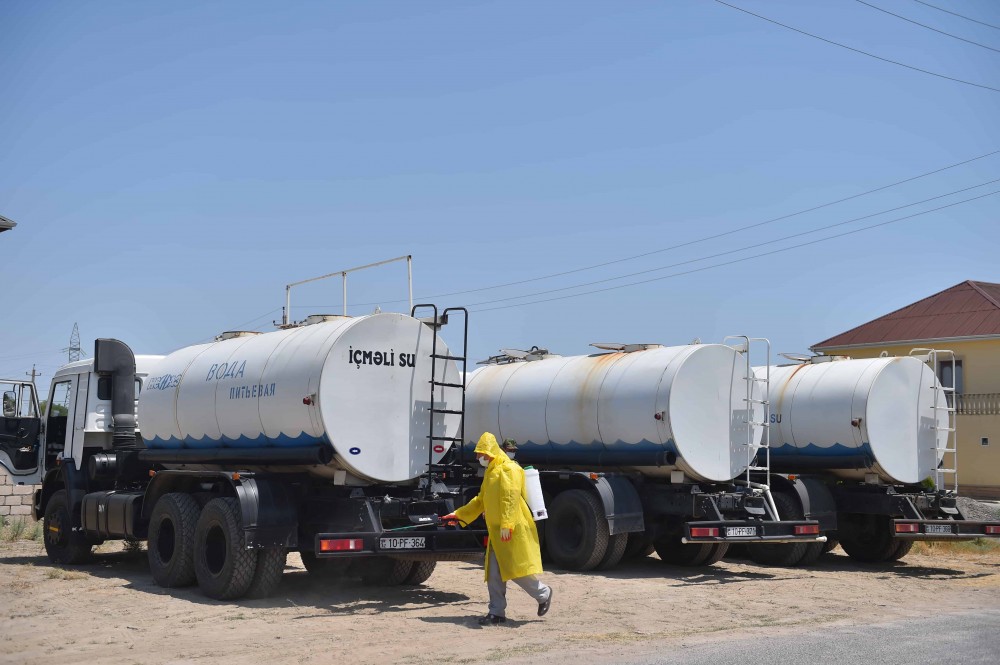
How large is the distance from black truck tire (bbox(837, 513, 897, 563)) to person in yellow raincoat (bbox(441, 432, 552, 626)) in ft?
28.7

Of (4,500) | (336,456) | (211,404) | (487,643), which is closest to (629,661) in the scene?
(487,643)

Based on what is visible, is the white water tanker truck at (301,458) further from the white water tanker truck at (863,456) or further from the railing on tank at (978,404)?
the railing on tank at (978,404)

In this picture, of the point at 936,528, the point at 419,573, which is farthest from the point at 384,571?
the point at 936,528

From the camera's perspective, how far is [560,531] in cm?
1636

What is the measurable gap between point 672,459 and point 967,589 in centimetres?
414

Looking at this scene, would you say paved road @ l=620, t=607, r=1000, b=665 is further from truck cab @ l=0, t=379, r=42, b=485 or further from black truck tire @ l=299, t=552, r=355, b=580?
truck cab @ l=0, t=379, r=42, b=485

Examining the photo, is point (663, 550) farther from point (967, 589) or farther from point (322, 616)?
point (322, 616)

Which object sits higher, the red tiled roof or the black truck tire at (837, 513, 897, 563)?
the red tiled roof

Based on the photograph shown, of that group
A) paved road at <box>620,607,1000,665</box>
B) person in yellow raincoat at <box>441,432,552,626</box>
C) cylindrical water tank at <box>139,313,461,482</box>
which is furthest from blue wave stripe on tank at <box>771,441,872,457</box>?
person in yellow raincoat at <box>441,432,552,626</box>

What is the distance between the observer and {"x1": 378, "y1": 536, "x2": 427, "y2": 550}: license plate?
12.0m

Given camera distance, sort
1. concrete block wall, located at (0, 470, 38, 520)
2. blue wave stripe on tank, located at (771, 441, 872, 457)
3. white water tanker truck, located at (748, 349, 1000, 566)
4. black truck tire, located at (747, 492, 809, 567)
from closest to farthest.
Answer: black truck tire, located at (747, 492, 809, 567) < white water tanker truck, located at (748, 349, 1000, 566) < blue wave stripe on tank, located at (771, 441, 872, 457) < concrete block wall, located at (0, 470, 38, 520)

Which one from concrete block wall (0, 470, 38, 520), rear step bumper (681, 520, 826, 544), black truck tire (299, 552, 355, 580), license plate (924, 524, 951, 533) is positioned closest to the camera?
black truck tire (299, 552, 355, 580)

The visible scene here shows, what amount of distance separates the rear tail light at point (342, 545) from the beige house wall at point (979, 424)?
23.5 meters

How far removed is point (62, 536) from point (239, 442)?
471 cm
